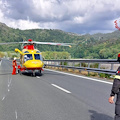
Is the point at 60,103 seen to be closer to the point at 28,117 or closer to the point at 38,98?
the point at 38,98

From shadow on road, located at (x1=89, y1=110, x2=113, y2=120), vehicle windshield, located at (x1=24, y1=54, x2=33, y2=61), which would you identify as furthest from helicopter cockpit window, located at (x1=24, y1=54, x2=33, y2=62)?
shadow on road, located at (x1=89, y1=110, x2=113, y2=120)

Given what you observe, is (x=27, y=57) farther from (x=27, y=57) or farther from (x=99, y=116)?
(x=99, y=116)

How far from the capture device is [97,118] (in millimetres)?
4816

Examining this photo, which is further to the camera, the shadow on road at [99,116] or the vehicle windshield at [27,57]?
the vehicle windshield at [27,57]

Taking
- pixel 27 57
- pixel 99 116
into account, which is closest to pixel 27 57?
pixel 27 57

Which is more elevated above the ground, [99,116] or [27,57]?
[27,57]

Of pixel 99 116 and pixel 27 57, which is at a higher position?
pixel 27 57

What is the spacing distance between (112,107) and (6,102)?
347 centimetres

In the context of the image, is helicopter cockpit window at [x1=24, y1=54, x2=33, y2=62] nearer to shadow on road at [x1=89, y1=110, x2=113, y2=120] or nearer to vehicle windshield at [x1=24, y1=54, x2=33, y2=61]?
vehicle windshield at [x1=24, y1=54, x2=33, y2=61]

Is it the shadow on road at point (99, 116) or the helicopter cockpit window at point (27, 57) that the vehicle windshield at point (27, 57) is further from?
the shadow on road at point (99, 116)

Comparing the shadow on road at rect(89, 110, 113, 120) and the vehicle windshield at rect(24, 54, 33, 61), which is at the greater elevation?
the vehicle windshield at rect(24, 54, 33, 61)

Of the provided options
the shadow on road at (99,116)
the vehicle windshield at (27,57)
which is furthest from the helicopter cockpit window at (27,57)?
the shadow on road at (99,116)

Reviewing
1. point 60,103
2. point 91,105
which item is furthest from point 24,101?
point 91,105

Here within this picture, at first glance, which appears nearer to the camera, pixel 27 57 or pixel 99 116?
pixel 99 116
